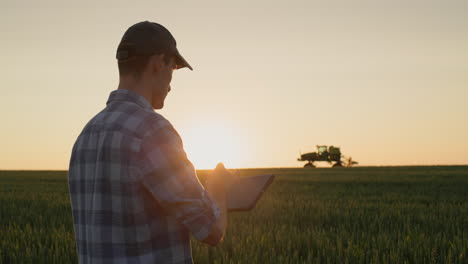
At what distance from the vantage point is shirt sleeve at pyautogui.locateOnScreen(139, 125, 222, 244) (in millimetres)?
1827

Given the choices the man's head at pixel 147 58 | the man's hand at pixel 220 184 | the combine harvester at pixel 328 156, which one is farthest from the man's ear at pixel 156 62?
the combine harvester at pixel 328 156

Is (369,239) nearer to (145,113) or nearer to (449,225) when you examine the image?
(449,225)

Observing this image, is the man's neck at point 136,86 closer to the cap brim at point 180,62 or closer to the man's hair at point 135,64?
the man's hair at point 135,64

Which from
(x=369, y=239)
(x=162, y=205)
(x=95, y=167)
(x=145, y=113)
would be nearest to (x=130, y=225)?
(x=162, y=205)

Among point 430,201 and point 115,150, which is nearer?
point 115,150

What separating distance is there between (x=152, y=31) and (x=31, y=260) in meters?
3.64

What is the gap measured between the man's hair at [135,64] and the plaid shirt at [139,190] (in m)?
0.10

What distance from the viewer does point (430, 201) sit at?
38.5 feet

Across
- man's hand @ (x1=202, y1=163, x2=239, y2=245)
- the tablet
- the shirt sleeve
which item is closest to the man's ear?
the shirt sleeve

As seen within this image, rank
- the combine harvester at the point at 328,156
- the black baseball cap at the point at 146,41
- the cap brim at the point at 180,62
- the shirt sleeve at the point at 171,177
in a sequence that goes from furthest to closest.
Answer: the combine harvester at the point at 328,156, the cap brim at the point at 180,62, the black baseball cap at the point at 146,41, the shirt sleeve at the point at 171,177

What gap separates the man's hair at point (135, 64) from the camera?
2045mm

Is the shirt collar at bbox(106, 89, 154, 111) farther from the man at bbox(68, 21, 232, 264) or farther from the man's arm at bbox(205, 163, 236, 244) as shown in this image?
the man's arm at bbox(205, 163, 236, 244)

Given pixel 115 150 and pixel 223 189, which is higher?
pixel 115 150

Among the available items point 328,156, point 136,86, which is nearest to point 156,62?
point 136,86
